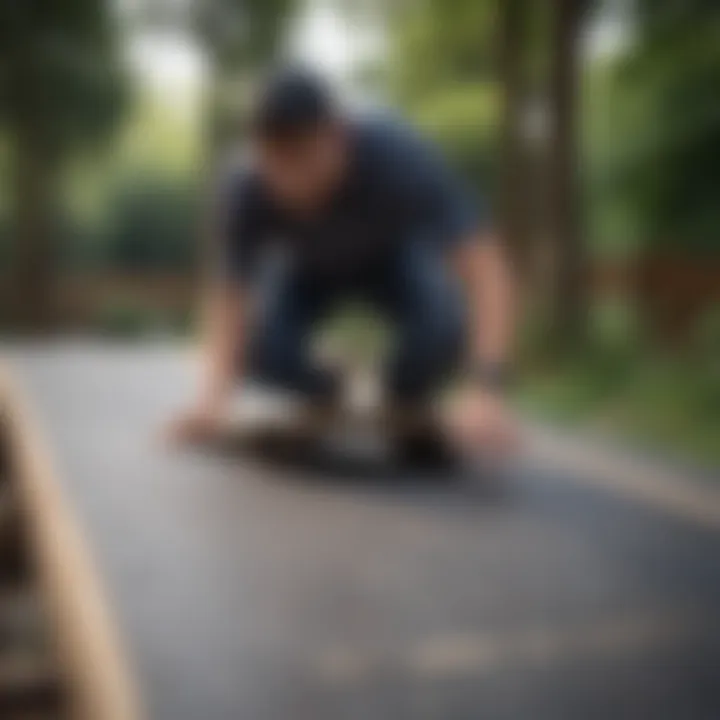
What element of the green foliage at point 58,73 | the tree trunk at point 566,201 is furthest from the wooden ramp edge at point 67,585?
the tree trunk at point 566,201

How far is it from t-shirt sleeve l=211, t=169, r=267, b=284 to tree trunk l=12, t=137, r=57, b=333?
3.2 inches

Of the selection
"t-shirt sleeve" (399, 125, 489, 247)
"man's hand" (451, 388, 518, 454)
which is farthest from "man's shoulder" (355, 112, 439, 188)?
"man's hand" (451, 388, 518, 454)

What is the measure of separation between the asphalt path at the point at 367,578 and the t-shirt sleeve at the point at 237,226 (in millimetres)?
49

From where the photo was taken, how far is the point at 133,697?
1.77 ft

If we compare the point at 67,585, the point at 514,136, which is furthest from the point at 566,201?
the point at 67,585

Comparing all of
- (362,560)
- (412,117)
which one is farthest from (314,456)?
(412,117)

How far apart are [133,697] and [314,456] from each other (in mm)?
159

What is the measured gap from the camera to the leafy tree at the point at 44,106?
24.3 inches

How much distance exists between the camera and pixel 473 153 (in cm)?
60

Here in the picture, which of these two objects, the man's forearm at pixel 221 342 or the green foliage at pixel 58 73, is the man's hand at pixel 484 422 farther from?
the green foliage at pixel 58 73

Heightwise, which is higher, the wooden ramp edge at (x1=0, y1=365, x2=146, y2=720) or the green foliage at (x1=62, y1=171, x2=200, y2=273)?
the green foliage at (x1=62, y1=171, x2=200, y2=273)

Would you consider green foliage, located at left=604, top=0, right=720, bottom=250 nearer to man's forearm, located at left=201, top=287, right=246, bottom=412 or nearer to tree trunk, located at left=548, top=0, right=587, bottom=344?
tree trunk, located at left=548, top=0, right=587, bottom=344

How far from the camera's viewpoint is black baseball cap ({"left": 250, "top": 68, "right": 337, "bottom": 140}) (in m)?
0.59

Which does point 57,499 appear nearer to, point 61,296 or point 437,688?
point 61,296
